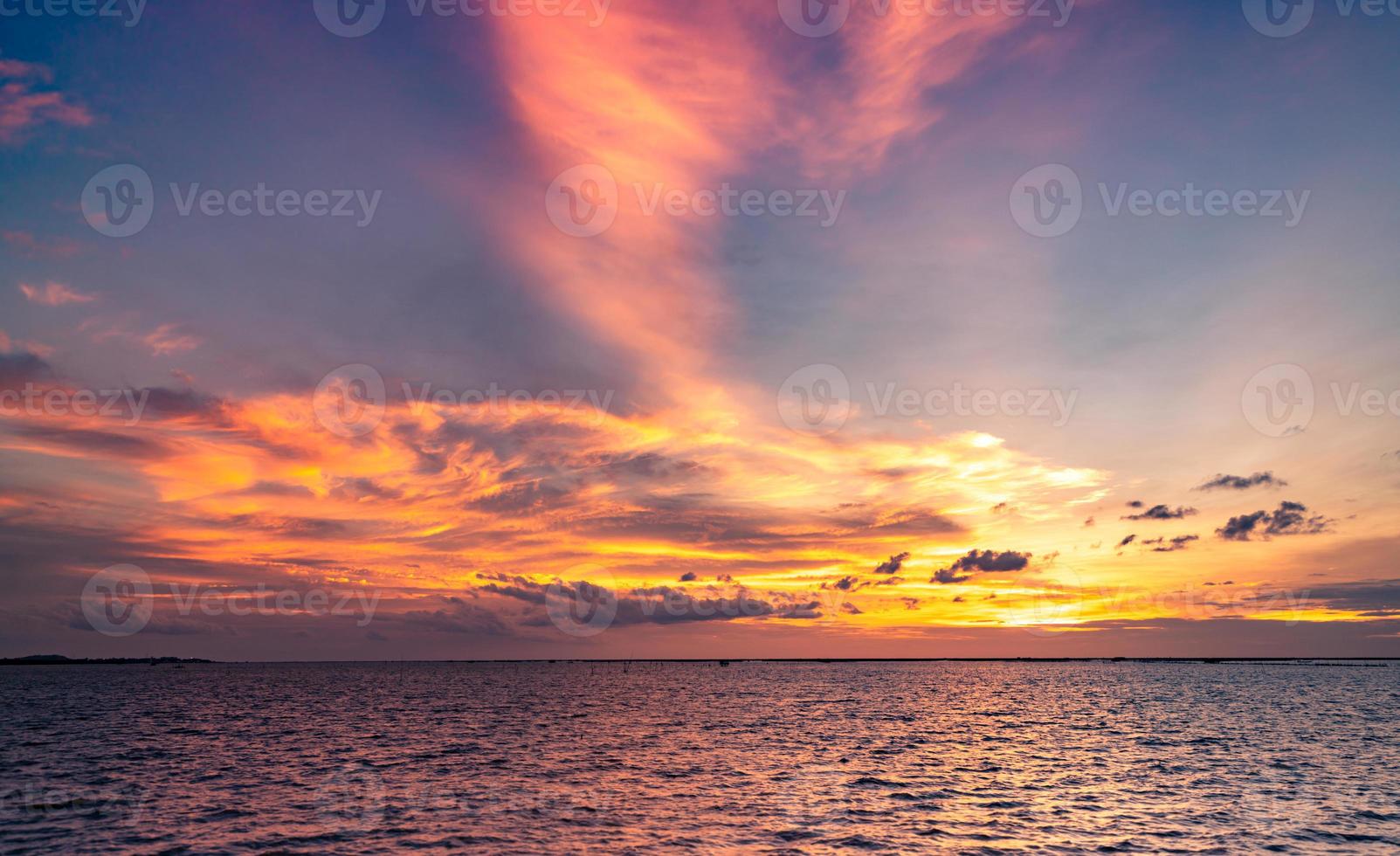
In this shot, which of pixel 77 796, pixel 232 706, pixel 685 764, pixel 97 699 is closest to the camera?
pixel 77 796

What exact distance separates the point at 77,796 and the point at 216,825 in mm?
15297

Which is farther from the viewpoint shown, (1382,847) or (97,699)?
(97,699)

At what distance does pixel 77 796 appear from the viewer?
50.2 m

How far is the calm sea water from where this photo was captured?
133 ft

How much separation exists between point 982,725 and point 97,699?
535ft

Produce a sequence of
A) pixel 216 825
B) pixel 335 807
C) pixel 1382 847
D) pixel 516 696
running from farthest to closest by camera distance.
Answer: pixel 516 696, pixel 335 807, pixel 216 825, pixel 1382 847

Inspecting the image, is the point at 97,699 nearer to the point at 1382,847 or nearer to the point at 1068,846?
the point at 1068,846

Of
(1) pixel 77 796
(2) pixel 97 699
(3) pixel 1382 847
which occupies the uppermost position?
(3) pixel 1382 847

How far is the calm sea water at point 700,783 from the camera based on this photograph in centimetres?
4044

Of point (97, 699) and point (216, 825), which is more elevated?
point (216, 825)

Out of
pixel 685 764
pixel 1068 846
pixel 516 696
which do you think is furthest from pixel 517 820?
pixel 516 696

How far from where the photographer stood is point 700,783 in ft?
182

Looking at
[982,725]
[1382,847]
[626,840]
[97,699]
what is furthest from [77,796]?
[97,699]

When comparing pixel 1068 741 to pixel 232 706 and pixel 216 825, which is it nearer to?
pixel 216 825
